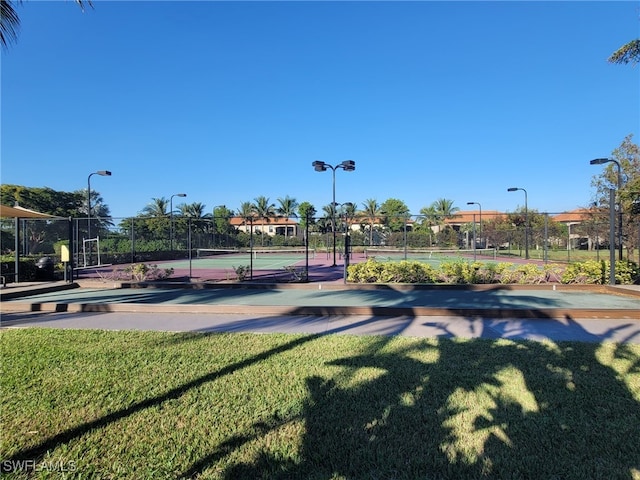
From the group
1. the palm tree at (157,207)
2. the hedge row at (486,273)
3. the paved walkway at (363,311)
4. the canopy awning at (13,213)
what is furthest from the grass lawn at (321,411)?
the palm tree at (157,207)

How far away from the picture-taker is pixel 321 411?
3.44m

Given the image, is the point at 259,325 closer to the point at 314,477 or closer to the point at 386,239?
the point at 314,477

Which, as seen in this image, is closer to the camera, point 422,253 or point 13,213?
point 13,213

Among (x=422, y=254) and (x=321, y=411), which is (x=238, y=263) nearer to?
(x=422, y=254)

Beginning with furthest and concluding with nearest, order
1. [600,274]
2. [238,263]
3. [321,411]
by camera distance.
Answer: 1. [238,263]
2. [600,274]
3. [321,411]

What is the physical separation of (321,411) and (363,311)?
15.3ft

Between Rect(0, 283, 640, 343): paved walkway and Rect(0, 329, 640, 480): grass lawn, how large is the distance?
1342mm

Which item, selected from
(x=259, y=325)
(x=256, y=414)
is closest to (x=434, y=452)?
(x=256, y=414)

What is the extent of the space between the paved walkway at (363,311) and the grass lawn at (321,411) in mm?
1342

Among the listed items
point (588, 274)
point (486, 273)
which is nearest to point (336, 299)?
point (486, 273)

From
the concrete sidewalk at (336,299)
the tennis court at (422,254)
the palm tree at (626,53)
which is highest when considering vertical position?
the palm tree at (626,53)

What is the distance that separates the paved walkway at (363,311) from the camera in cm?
670

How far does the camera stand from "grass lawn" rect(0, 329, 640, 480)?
2.65m

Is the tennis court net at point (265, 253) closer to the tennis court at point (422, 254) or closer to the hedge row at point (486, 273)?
the tennis court at point (422, 254)
